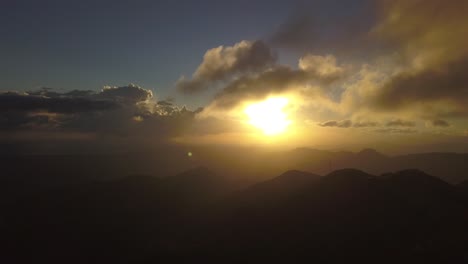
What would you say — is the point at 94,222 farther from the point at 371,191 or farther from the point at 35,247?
the point at 371,191

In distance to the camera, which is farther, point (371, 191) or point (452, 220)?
point (371, 191)

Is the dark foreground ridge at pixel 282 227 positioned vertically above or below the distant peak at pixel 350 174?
below

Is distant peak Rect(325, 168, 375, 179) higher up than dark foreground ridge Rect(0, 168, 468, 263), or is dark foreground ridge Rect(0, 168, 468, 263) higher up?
distant peak Rect(325, 168, 375, 179)

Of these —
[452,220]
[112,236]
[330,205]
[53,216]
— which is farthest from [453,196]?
[53,216]

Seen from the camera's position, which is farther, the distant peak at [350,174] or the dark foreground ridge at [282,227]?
the distant peak at [350,174]

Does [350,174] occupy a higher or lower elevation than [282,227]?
higher

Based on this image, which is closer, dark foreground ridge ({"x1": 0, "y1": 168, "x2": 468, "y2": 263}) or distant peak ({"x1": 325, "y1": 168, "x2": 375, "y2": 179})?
dark foreground ridge ({"x1": 0, "y1": 168, "x2": 468, "y2": 263})

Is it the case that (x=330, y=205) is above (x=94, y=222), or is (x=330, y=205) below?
above

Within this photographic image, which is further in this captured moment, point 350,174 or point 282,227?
point 350,174
